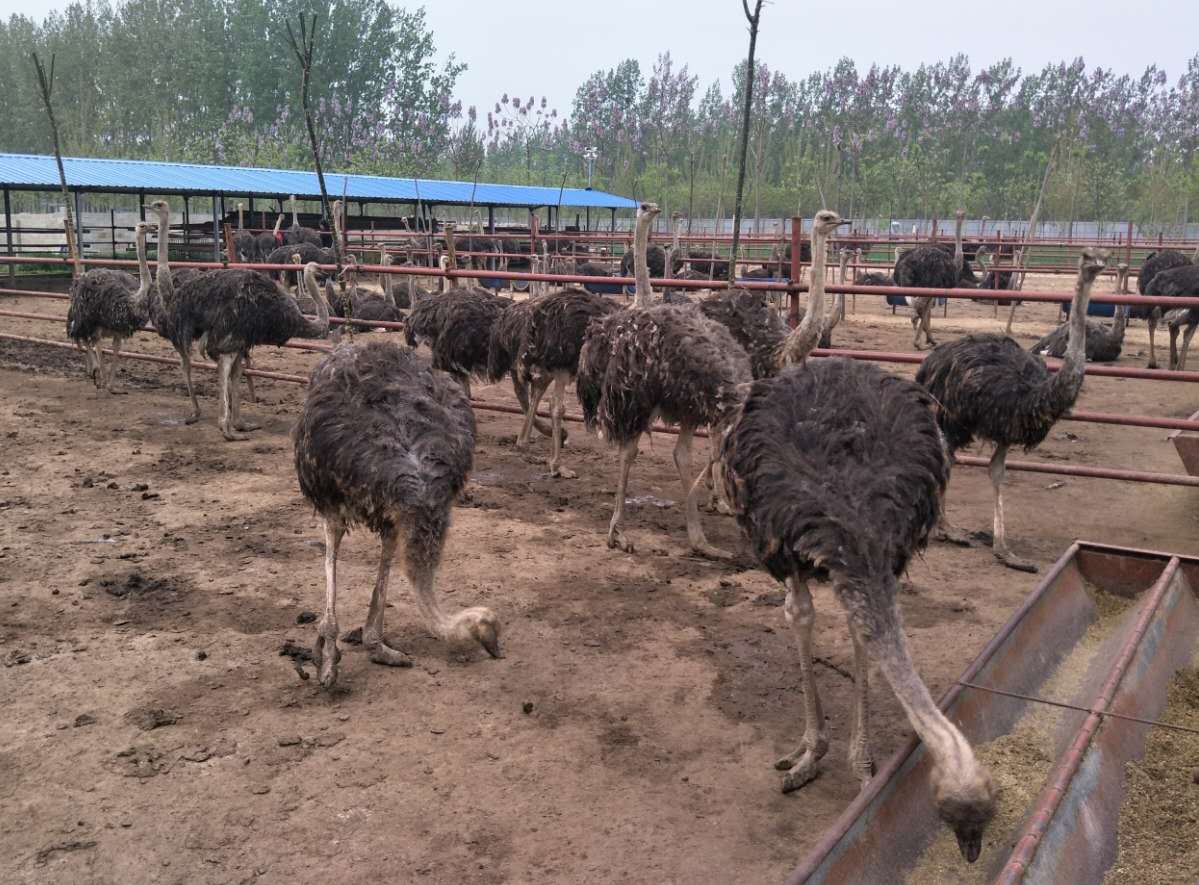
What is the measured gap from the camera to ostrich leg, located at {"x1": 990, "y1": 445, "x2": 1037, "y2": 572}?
17.9 feet

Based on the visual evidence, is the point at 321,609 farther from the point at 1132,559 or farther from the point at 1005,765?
the point at 1132,559

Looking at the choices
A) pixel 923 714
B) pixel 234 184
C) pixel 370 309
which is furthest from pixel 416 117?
pixel 923 714

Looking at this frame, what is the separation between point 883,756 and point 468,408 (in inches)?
78.4

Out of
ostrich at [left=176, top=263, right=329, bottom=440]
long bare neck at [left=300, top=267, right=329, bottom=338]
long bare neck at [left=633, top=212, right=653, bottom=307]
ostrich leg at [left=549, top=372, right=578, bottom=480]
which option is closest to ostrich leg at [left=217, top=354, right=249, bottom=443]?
ostrich at [left=176, top=263, right=329, bottom=440]

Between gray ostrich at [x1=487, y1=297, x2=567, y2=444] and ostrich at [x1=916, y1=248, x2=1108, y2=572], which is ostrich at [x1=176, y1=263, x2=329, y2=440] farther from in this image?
ostrich at [x1=916, y1=248, x2=1108, y2=572]

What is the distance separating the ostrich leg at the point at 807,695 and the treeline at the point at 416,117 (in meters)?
45.1

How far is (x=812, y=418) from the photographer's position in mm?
3316

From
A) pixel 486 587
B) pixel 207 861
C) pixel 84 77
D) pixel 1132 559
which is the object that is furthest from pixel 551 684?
pixel 84 77

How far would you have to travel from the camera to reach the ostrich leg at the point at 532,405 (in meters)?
7.36

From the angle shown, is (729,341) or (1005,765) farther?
(729,341)

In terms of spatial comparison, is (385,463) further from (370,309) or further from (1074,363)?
(370,309)

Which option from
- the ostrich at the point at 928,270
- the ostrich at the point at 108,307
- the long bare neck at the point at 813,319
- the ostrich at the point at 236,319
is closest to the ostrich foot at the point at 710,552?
the long bare neck at the point at 813,319

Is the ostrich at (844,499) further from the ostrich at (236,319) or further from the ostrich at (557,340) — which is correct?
the ostrich at (236,319)

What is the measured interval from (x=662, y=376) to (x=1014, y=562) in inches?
78.5
